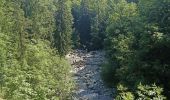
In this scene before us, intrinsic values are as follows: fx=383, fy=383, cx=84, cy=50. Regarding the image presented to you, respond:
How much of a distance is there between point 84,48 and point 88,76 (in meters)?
31.9

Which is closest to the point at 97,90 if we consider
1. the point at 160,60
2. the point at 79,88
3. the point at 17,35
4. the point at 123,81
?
the point at 79,88

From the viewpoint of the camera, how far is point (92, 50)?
339ft

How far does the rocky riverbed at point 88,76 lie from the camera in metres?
58.8

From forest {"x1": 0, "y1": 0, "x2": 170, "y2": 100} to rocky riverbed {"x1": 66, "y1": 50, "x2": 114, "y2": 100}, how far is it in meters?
4.00

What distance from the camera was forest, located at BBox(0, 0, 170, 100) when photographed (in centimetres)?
2548

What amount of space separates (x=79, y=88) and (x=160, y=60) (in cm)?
3156

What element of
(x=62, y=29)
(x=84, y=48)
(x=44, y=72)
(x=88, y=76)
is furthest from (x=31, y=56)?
(x=84, y=48)

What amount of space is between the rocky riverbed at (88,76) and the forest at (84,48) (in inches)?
157

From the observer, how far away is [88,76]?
73062 millimetres

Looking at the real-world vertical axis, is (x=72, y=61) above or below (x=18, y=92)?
below

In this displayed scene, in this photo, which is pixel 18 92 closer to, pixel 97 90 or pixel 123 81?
pixel 123 81

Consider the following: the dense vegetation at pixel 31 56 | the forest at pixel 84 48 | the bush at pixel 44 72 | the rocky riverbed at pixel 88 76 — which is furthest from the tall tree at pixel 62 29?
the bush at pixel 44 72

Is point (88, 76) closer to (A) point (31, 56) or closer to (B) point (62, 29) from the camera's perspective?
(B) point (62, 29)

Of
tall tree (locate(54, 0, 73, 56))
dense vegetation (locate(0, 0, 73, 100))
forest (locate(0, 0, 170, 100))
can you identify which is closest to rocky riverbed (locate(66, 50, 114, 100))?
forest (locate(0, 0, 170, 100))
